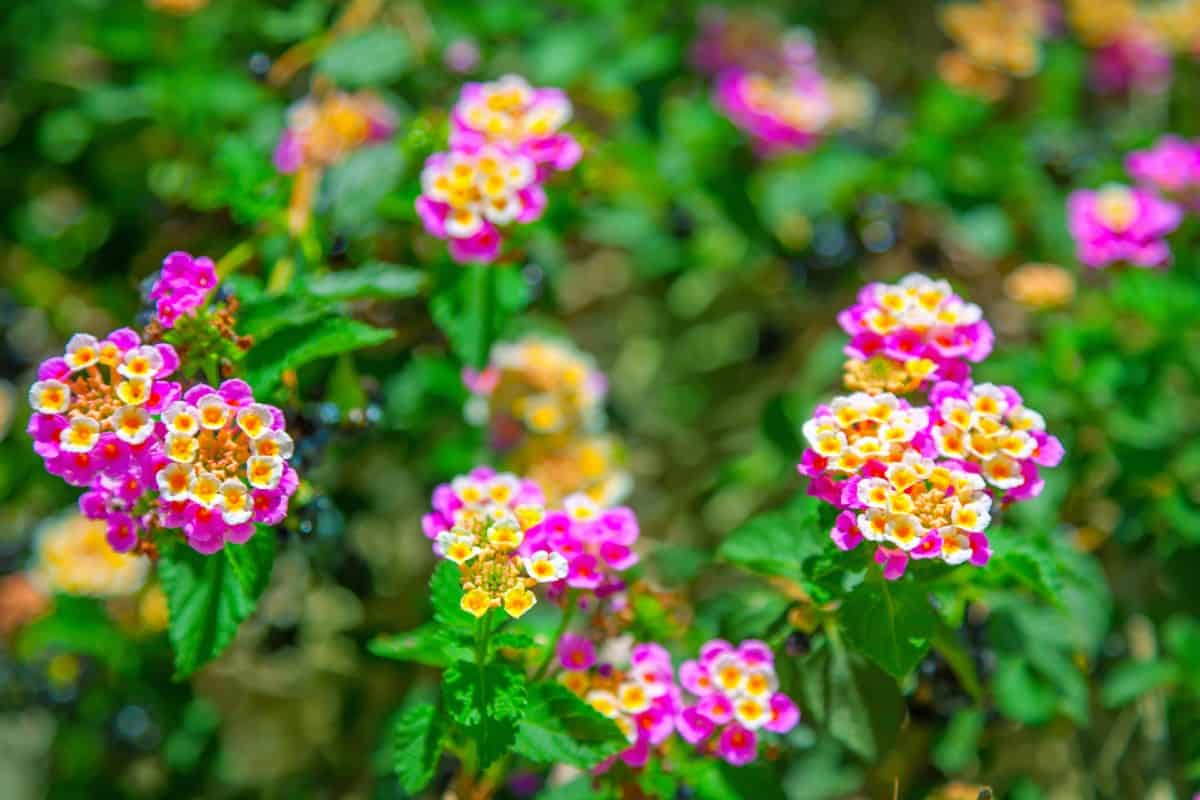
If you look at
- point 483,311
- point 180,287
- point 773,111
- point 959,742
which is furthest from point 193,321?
point 773,111

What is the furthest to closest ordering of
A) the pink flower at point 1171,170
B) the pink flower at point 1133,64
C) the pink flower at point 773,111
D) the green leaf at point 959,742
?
the pink flower at point 1133,64, the pink flower at point 773,111, the pink flower at point 1171,170, the green leaf at point 959,742

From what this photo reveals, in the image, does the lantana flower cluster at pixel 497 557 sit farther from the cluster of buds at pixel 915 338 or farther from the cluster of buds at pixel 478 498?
the cluster of buds at pixel 915 338

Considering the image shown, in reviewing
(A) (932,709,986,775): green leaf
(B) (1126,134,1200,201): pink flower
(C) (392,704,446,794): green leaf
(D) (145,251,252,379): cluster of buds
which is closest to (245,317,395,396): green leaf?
(D) (145,251,252,379): cluster of buds

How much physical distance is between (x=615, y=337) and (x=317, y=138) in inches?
35.3

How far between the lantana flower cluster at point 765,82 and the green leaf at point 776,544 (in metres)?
1.06

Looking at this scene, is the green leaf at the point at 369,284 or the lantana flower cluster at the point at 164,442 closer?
the lantana flower cluster at the point at 164,442

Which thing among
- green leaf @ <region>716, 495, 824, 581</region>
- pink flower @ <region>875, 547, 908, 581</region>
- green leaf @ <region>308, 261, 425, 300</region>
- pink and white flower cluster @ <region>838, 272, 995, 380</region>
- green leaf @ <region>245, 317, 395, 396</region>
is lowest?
green leaf @ <region>716, 495, 824, 581</region>

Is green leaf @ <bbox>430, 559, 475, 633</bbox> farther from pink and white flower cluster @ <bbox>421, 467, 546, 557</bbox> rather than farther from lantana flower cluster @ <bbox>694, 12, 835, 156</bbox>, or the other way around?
lantana flower cluster @ <bbox>694, 12, 835, 156</bbox>

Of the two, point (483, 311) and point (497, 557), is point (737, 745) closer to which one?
point (497, 557)

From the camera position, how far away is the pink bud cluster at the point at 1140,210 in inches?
74.2

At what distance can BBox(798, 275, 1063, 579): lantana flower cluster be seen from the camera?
3.69ft

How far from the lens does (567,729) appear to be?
1.22 meters

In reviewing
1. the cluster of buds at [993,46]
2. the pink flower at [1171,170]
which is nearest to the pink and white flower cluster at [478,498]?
the pink flower at [1171,170]

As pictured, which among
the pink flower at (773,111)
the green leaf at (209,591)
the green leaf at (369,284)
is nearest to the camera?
the green leaf at (209,591)
